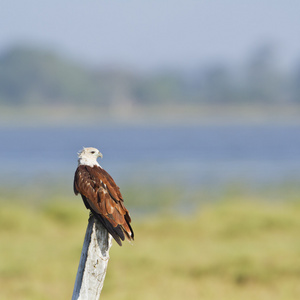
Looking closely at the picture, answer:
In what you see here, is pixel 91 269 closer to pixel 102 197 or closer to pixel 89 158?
pixel 102 197

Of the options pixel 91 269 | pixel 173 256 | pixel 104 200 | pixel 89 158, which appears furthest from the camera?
pixel 173 256

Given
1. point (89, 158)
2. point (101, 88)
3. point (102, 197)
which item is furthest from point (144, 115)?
point (102, 197)

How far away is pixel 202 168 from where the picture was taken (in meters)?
35.2

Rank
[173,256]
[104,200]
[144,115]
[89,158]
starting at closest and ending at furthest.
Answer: [104,200] → [89,158] → [173,256] → [144,115]

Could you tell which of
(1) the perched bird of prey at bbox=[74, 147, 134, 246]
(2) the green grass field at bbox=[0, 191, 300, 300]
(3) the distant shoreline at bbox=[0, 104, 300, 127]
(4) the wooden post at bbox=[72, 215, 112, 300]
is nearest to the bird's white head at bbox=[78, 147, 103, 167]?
(1) the perched bird of prey at bbox=[74, 147, 134, 246]

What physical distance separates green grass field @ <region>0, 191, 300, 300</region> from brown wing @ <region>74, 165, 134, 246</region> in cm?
348

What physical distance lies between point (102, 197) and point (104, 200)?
0.09ft

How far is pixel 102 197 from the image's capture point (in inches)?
188

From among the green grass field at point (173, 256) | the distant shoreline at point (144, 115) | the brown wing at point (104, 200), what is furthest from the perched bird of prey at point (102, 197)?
the distant shoreline at point (144, 115)

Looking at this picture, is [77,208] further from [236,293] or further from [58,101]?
[58,101]

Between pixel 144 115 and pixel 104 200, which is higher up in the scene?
pixel 144 115

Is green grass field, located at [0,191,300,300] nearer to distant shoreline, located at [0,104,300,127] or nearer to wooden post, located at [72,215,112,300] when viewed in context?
wooden post, located at [72,215,112,300]

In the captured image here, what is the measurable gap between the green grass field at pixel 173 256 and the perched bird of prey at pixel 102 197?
347cm

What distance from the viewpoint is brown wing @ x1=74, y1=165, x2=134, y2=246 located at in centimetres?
464
